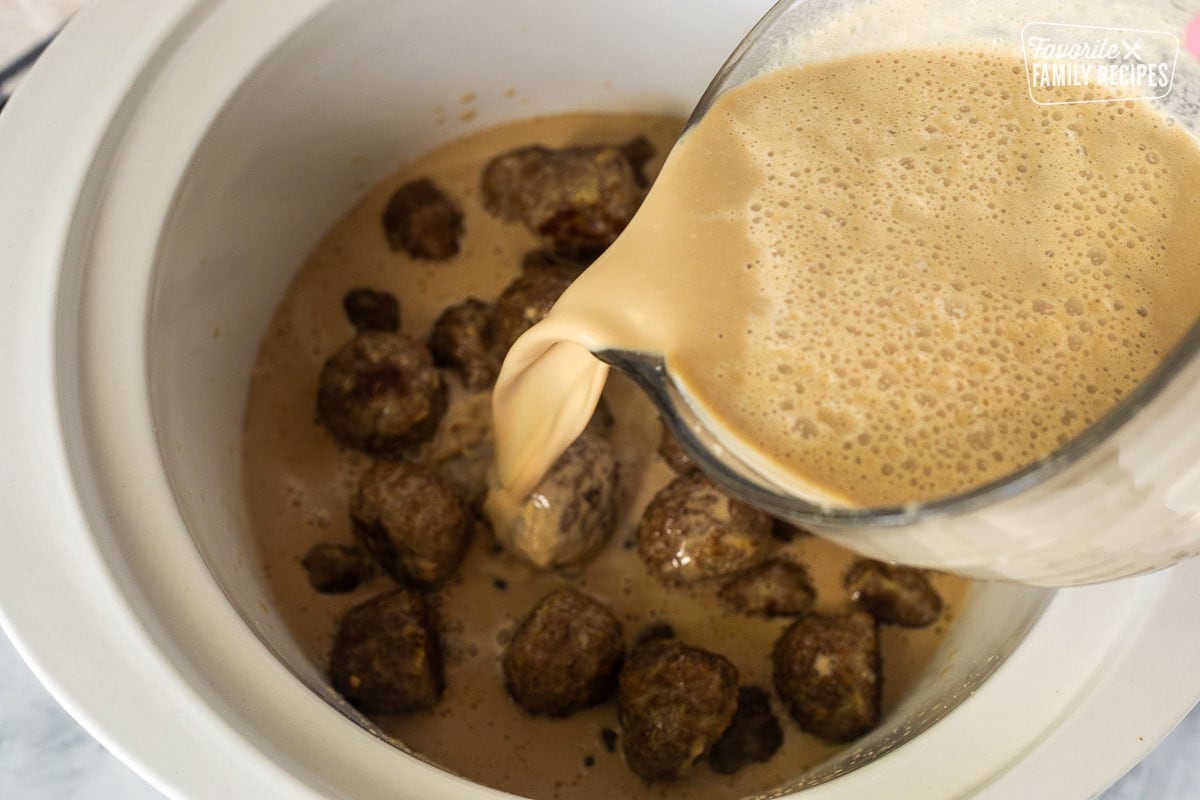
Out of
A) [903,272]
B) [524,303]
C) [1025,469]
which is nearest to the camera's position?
[1025,469]

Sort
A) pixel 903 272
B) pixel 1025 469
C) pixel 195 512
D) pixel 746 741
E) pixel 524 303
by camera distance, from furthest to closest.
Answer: pixel 524 303 < pixel 746 741 < pixel 195 512 < pixel 903 272 < pixel 1025 469

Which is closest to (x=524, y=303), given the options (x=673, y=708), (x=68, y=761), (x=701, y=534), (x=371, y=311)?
(x=371, y=311)

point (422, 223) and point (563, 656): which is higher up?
point (422, 223)

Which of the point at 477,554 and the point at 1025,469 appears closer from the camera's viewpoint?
the point at 1025,469

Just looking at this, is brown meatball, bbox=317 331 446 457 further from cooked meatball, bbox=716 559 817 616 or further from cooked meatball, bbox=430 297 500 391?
cooked meatball, bbox=716 559 817 616

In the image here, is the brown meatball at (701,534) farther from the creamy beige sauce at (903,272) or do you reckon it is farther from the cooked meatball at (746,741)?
the creamy beige sauce at (903,272)

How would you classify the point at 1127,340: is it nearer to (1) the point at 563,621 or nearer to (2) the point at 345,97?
(1) the point at 563,621

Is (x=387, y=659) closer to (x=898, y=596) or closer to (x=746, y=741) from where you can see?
(x=746, y=741)

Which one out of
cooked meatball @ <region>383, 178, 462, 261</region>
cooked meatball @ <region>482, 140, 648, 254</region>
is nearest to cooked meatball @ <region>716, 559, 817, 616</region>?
cooked meatball @ <region>482, 140, 648, 254</region>

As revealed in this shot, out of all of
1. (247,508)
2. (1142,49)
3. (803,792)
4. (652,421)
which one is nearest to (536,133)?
(652,421)

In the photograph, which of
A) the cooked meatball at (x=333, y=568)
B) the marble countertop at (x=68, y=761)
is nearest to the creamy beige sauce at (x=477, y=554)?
the cooked meatball at (x=333, y=568)
